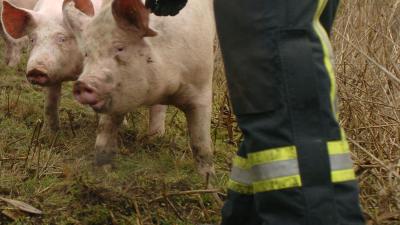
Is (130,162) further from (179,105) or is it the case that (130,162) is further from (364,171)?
(364,171)

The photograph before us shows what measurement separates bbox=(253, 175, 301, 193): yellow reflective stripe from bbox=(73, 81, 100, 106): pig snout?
1.05 meters

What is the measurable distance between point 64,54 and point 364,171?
5.95 ft

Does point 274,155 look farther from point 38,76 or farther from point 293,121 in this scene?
point 38,76

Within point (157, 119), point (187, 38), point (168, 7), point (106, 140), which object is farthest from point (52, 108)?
point (168, 7)

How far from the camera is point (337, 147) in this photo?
1953 mm

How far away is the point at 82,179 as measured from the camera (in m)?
3.03

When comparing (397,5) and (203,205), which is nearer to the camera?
(203,205)

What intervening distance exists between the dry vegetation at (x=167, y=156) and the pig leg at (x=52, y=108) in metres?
0.09

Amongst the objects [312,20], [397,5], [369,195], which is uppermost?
[397,5]

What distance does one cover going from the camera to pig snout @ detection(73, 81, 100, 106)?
277 cm

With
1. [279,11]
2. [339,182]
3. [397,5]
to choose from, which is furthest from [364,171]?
[397,5]

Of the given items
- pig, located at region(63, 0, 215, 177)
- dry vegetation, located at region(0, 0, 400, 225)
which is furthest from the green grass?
pig, located at region(63, 0, 215, 177)

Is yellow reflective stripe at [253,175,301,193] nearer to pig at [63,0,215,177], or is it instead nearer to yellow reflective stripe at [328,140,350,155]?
yellow reflective stripe at [328,140,350,155]

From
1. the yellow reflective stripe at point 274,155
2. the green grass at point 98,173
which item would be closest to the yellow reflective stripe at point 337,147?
the yellow reflective stripe at point 274,155
